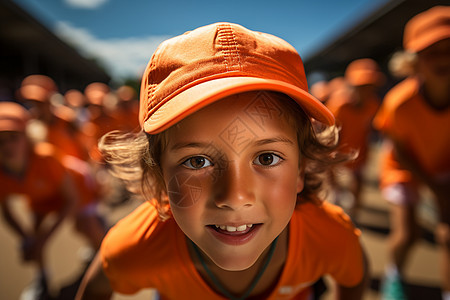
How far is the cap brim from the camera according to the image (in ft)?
2.48

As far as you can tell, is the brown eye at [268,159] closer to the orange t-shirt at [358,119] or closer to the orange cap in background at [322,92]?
the orange t-shirt at [358,119]

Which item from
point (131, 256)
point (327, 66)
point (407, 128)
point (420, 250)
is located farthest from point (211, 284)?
point (327, 66)

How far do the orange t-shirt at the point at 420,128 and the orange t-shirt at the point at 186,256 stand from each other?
127 centimetres

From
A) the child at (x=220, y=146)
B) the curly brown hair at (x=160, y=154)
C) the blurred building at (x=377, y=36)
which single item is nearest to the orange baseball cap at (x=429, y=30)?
the curly brown hair at (x=160, y=154)

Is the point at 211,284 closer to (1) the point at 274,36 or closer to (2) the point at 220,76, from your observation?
(2) the point at 220,76

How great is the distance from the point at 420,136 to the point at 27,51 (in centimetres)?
1547

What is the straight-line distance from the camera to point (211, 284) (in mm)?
1148

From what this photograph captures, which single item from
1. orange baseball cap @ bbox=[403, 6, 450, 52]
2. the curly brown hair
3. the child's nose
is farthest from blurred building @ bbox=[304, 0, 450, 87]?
the child's nose

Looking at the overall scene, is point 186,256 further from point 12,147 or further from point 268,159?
point 12,147

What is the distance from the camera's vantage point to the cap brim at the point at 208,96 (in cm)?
76

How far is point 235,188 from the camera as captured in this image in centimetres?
79

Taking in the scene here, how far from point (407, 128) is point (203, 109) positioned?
1897 mm

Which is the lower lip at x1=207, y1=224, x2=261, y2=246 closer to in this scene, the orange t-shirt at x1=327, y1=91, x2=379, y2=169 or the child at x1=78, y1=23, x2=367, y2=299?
the child at x1=78, y1=23, x2=367, y2=299

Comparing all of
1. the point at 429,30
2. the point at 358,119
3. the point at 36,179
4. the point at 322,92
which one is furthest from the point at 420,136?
the point at 322,92
